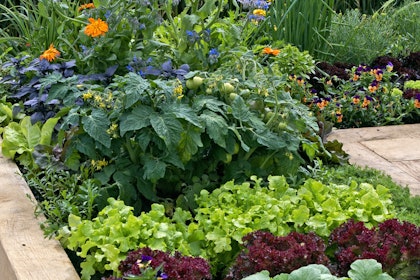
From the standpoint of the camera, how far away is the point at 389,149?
4992 mm

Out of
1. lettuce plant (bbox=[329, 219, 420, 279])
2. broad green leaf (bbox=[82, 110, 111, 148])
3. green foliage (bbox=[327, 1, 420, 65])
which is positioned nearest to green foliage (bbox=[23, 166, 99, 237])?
broad green leaf (bbox=[82, 110, 111, 148])

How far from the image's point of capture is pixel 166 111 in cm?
352

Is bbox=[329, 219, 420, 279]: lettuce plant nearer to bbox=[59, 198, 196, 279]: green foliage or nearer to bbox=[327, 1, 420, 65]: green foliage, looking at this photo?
bbox=[59, 198, 196, 279]: green foliage

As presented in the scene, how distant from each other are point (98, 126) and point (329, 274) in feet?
4.93

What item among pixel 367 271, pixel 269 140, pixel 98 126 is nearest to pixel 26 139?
pixel 98 126

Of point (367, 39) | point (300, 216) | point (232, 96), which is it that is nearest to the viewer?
point (300, 216)

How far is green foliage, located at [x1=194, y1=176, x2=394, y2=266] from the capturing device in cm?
308

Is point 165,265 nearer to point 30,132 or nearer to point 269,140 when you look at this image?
point 269,140

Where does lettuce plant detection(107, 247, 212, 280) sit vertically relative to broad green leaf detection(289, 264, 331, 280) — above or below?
below

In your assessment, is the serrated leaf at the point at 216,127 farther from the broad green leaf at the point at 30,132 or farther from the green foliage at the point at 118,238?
the broad green leaf at the point at 30,132

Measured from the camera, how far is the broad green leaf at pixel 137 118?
11.2ft

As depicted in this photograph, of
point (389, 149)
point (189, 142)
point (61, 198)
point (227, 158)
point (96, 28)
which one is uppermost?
point (96, 28)

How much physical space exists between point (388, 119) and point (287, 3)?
4.36 ft

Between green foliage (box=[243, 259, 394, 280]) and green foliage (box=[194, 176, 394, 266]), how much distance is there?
639mm
